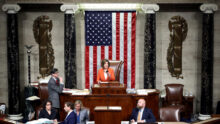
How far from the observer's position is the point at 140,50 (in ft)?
40.2

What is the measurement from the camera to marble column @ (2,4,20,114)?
11211 millimetres

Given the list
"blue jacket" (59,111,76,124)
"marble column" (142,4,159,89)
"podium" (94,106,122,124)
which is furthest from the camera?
"marble column" (142,4,159,89)

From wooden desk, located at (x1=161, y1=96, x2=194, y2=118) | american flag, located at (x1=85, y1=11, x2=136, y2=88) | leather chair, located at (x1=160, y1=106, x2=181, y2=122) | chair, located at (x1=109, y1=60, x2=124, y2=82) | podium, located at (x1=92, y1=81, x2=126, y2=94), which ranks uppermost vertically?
american flag, located at (x1=85, y1=11, x2=136, y2=88)

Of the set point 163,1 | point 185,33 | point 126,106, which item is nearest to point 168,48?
point 185,33

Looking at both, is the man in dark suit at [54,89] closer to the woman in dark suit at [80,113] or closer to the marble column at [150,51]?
the woman in dark suit at [80,113]

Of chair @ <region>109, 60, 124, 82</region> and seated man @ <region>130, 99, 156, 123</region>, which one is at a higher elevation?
chair @ <region>109, 60, 124, 82</region>

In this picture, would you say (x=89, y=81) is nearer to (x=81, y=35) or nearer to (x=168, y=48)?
(x=81, y=35)

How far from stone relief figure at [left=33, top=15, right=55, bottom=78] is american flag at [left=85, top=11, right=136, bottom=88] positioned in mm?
1515

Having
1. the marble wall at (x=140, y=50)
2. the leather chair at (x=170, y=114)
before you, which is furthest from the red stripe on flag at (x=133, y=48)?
the leather chair at (x=170, y=114)

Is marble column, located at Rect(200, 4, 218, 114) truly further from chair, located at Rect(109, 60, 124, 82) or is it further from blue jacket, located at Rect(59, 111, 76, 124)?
blue jacket, located at Rect(59, 111, 76, 124)

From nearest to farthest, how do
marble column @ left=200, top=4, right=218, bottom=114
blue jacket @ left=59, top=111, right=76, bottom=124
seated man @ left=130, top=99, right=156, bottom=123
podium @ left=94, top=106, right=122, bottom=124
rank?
blue jacket @ left=59, top=111, right=76, bottom=124
podium @ left=94, top=106, right=122, bottom=124
seated man @ left=130, top=99, right=156, bottom=123
marble column @ left=200, top=4, right=218, bottom=114

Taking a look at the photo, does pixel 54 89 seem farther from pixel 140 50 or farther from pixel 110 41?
pixel 140 50

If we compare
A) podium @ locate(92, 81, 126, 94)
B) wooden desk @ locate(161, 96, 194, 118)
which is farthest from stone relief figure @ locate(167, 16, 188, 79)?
podium @ locate(92, 81, 126, 94)

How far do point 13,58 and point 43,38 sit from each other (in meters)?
1.43
